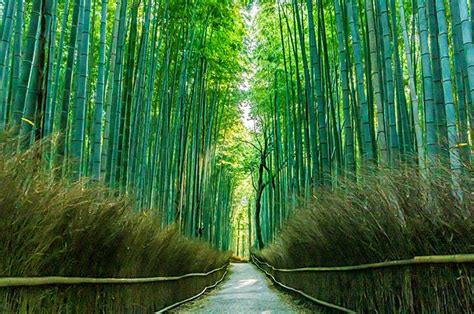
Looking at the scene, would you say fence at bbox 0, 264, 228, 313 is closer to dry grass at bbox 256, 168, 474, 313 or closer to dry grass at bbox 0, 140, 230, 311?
dry grass at bbox 0, 140, 230, 311

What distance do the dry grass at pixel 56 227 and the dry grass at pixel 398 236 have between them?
135cm

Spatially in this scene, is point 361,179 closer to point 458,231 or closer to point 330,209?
point 330,209

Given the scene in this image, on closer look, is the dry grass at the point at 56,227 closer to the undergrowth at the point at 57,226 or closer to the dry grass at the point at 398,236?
the undergrowth at the point at 57,226

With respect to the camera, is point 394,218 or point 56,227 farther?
point 394,218

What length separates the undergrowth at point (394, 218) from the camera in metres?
1.88

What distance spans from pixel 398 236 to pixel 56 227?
61.9 inches

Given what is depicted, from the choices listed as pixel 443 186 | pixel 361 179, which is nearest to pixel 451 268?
pixel 443 186

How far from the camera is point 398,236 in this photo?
7.96 feet

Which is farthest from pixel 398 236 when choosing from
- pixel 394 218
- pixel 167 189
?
pixel 167 189

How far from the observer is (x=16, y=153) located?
68.4 inches

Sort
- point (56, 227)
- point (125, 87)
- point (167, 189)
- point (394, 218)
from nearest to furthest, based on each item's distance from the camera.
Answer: point (56, 227)
point (394, 218)
point (125, 87)
point (167, 189)

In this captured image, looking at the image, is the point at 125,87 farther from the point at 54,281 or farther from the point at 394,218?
the point at 394,218

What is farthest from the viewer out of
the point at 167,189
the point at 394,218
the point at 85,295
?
the point at 167,189

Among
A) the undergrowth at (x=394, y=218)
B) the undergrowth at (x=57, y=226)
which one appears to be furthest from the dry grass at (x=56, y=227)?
the undergrowth at (x=394, y=218)
